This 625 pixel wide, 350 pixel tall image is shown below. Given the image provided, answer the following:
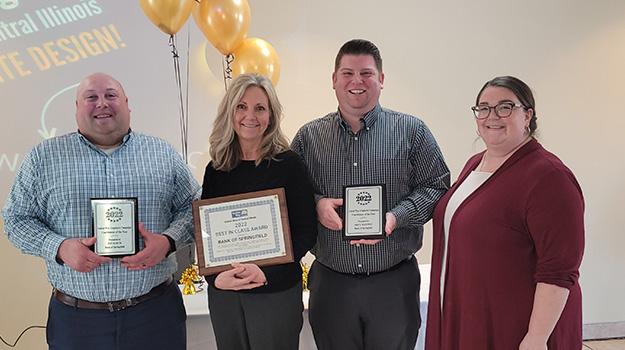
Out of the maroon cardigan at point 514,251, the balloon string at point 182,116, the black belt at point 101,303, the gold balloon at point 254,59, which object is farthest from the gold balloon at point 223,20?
the maroon cardigan at point 514,251

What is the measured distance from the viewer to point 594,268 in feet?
12.5

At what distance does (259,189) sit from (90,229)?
643 mm

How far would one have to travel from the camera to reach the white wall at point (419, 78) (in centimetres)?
325

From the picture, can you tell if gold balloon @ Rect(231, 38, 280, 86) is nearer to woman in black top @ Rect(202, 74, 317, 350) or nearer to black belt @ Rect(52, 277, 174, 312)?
woman in black top @ Rect(202, 74, 317, 350)

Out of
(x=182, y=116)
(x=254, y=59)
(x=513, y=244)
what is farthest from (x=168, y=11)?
(x=513, y=244)


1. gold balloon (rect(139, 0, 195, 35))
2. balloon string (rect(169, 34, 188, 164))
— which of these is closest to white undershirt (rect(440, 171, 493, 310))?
gold balloon (rect(139, 0, 195, 35))

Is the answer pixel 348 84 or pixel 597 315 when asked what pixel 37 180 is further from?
pixel 597 315

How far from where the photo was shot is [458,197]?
179 cm

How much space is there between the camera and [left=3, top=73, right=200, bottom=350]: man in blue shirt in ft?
6.10

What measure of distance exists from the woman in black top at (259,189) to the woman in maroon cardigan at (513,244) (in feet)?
1.77

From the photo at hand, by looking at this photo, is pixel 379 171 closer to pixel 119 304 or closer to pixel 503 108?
pixel 503 108

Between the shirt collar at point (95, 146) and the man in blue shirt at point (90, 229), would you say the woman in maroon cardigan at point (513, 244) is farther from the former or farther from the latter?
the shirt collar at point (95, 146)

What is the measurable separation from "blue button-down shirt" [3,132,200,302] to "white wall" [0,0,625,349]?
149 cm

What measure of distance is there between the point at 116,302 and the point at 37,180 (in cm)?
54
